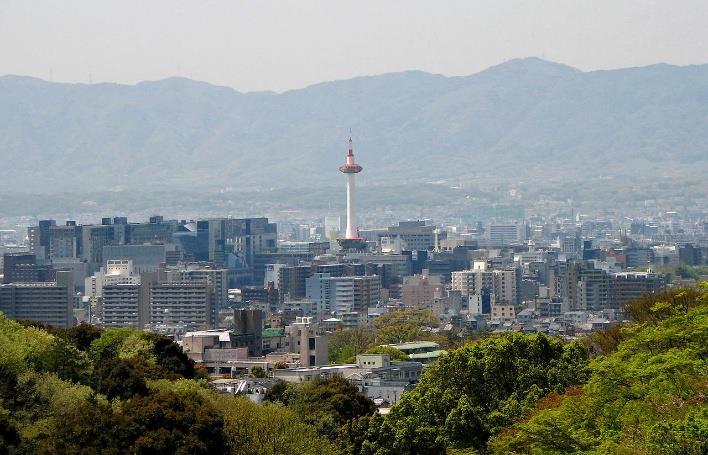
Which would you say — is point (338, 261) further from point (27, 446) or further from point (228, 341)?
point (27, 446)

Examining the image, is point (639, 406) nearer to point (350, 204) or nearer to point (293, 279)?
point (293, 279)

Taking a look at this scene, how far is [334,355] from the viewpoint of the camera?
70.6 meters

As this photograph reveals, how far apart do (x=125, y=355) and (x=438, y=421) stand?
14.1 meters

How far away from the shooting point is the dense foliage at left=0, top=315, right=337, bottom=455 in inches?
1109

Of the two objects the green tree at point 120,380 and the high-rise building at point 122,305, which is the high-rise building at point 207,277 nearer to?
the high-rise building at point 122,305

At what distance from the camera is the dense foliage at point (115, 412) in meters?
28.2

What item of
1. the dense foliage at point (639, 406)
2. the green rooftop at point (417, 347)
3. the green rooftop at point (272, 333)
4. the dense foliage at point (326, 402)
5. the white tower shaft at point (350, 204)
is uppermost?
the white tower shaft at point (350, 204)

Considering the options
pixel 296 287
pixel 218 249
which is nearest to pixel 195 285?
pixel 296 287

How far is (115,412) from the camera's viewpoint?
30.2m

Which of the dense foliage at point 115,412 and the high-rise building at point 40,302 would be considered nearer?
the dense foliage at point 115,412

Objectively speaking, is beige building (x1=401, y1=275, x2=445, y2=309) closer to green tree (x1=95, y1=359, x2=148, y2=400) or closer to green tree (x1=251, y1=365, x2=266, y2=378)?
green tree (x1=251, y1=365, x2=266, y2=378)

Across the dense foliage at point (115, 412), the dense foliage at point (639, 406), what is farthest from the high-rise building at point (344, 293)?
the dense foliage at point (639, 406)

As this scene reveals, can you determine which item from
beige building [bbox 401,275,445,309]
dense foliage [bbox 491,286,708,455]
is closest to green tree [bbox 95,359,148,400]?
dense foliage [bbox 491,286,708,455]

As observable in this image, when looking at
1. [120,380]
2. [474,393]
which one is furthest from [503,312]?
[474,393]
